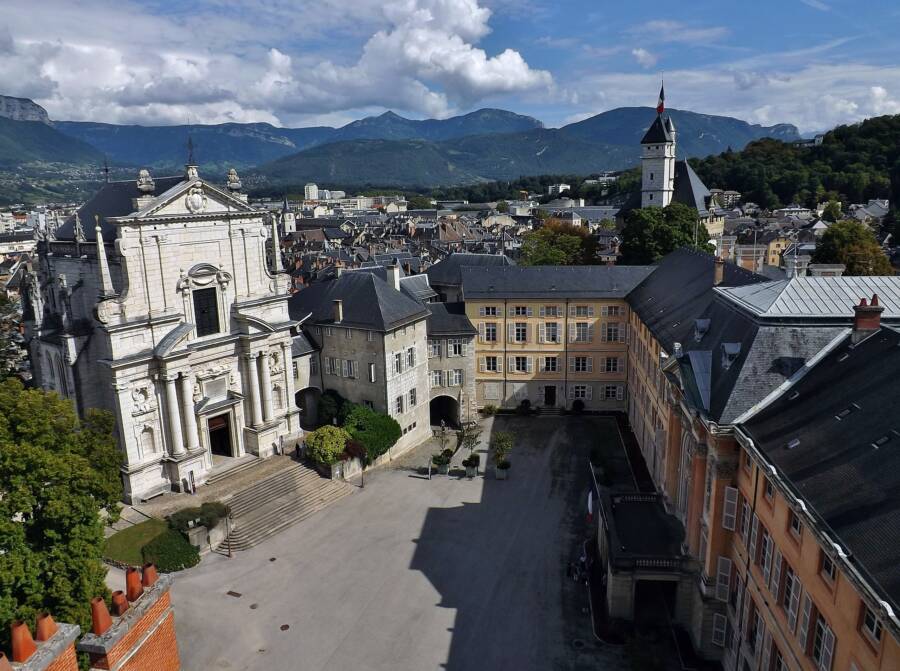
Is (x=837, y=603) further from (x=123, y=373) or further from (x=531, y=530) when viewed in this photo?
(x=123, y=373)

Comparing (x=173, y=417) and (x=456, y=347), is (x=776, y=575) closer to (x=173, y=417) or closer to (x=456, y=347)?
(x=173, y=417)

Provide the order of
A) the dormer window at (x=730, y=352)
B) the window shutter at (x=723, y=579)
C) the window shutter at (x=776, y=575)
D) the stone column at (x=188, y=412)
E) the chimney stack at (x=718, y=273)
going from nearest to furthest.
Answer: the window shutter at (x=776, y=575)
the window shutter at (x=723, y=579)
the dormer window at (x=730, y=352)
the stone column at (x=188, y=412)
the chimney stack at (x=718, y=273)

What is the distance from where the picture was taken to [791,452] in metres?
21.7

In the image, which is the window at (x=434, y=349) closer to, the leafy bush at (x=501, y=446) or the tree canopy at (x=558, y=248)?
the leafy bush at (x=501, y=446)

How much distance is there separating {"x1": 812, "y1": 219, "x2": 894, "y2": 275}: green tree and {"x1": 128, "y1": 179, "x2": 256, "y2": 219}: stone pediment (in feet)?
209

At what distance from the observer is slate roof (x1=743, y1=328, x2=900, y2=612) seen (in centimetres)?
1653

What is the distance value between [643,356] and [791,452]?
91.3 feet

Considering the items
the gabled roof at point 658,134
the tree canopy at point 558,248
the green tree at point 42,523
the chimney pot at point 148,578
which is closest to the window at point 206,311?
the green tree at point 42,523

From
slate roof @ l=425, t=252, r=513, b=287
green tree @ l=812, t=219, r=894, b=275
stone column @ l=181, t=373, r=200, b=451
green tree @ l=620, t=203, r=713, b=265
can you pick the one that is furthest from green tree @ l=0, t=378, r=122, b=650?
green tree @ l=812, t=219, r=894, b=275

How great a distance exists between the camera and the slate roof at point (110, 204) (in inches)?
1596

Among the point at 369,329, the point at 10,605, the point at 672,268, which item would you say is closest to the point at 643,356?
the point at 672,268

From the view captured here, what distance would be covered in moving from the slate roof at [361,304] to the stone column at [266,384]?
20.8ft

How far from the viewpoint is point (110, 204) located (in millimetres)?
41562

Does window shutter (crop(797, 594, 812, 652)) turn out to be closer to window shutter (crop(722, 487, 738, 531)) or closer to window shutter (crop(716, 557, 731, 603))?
window shutter (crop(722, 487, 738, 531))
